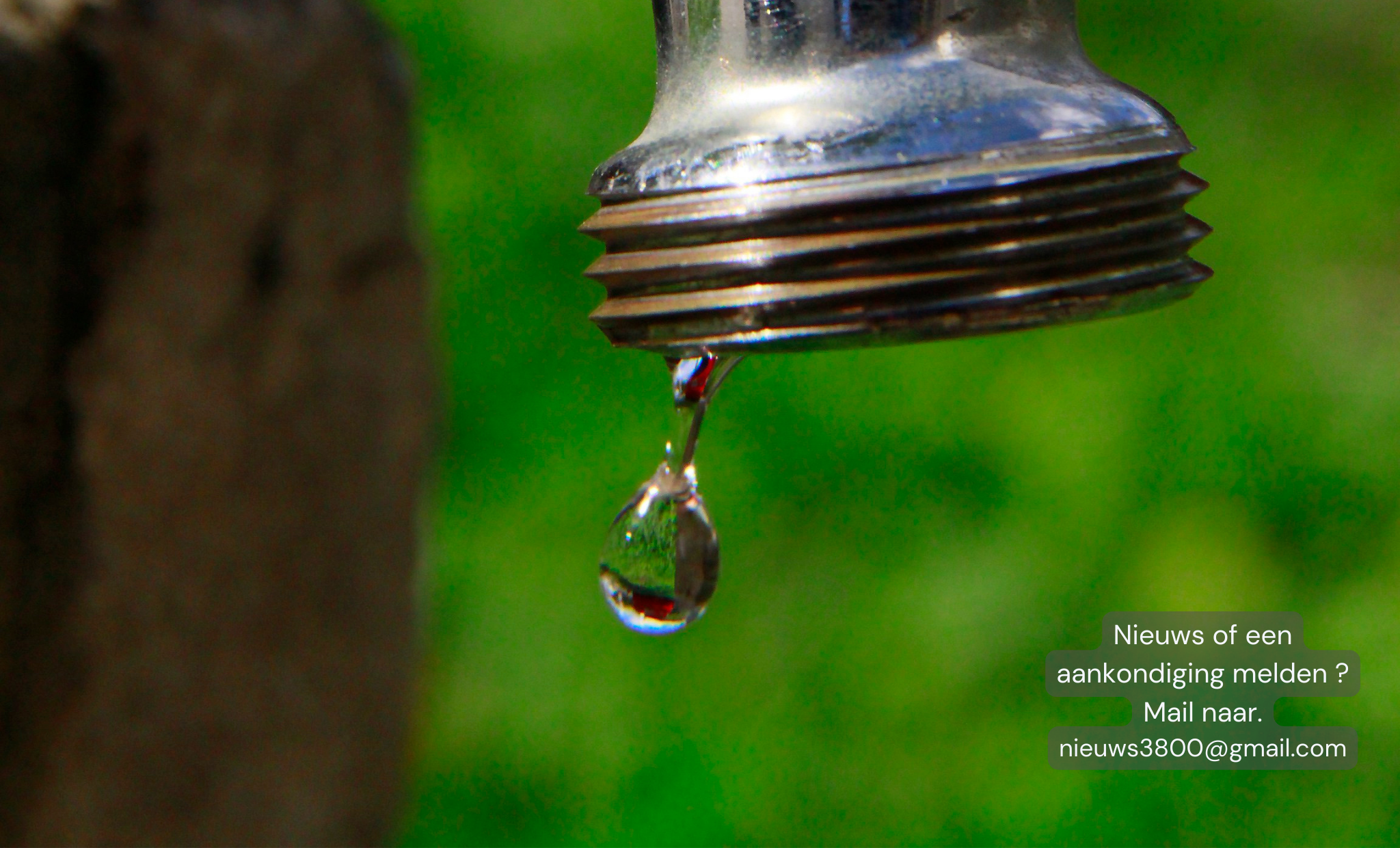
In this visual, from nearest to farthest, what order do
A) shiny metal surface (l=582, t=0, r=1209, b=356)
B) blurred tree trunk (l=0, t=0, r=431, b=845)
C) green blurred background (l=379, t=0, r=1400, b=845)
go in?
shiny metal surface (l=582, t=0, r=1209, b=356) < blurred tree trunk (l=0, t=0, r=431, b=845) < green blurred background (l=379, t=0, r=1400, b=845)

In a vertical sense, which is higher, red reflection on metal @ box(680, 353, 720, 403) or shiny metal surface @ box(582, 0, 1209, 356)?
shiny metal surface @ box(582, 0, 1209, 356)

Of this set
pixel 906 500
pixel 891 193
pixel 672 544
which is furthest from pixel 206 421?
pixel 906 500

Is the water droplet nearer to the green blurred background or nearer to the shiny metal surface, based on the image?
the shiny metal surface

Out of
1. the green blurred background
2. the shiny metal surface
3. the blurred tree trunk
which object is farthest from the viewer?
the green blurred background

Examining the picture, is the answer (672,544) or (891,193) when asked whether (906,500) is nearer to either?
(672,544)

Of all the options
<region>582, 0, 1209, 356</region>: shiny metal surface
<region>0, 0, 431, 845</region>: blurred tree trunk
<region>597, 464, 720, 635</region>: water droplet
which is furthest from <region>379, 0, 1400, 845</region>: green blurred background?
<region>582, 0, 1209, 356</region>: shiny metal surface

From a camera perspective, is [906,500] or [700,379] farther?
[906,500]
